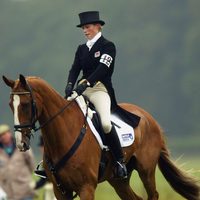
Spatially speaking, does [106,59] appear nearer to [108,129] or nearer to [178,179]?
[108,129]

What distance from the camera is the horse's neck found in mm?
12062

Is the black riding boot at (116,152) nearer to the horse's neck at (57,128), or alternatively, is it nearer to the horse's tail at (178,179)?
the horse's neck at (57,128)

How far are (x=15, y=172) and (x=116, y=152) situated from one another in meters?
2.49

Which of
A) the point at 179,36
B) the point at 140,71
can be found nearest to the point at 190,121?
the point at 140,71

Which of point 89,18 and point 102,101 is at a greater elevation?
point 89,18

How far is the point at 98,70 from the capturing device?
12.6m

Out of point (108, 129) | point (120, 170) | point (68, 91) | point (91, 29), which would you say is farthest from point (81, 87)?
point (120, 170)

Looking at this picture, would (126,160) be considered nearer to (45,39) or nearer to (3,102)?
(3,102)

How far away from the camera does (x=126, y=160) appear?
A: 1341 cm

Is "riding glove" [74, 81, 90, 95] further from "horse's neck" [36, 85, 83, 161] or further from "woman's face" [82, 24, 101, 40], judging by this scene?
"woman's face" [82, 24, 101, 40]

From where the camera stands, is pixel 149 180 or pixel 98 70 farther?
pixel 149 180

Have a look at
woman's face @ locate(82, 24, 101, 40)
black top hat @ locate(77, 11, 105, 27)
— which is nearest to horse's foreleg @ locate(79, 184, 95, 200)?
woman's face @ locate(82, 24, 101, 40)

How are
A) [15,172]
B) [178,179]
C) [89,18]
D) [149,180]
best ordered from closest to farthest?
[89,18] → [149,180] → [178,179] → [15,172]

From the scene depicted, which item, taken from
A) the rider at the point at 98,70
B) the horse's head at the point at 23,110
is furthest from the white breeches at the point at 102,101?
the horse's head at the point at 23,110
